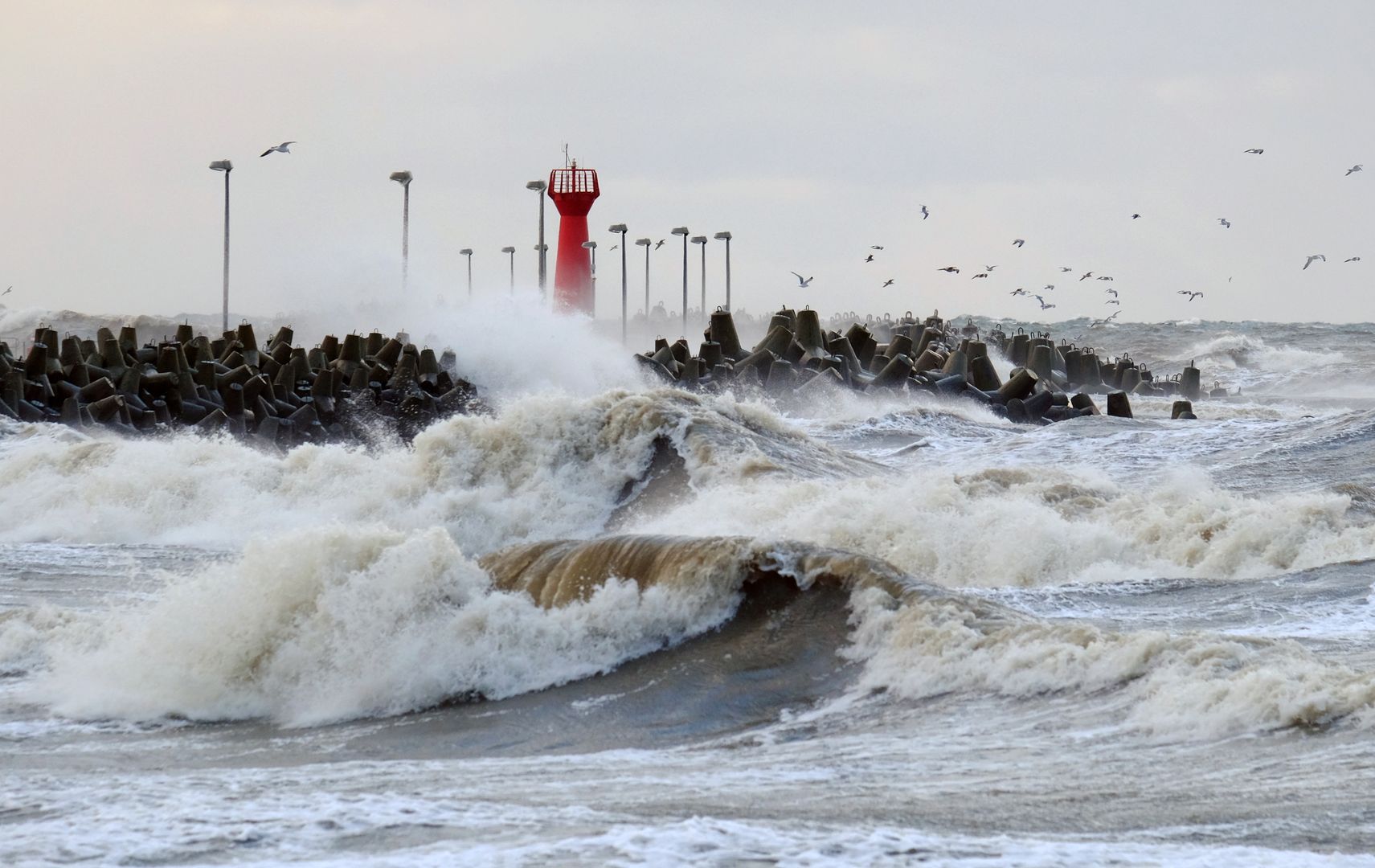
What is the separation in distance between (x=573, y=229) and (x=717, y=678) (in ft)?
138

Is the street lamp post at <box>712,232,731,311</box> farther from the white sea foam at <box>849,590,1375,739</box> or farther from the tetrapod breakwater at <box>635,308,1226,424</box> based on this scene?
the white sea foam at <box>849,590,1375,739</box>

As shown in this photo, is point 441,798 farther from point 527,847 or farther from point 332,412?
point 332,412

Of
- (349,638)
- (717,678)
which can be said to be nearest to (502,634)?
(349,638)

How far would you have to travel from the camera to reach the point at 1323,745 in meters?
6.71

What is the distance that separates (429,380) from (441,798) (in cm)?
2402

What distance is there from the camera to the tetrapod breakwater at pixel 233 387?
26.5 meters

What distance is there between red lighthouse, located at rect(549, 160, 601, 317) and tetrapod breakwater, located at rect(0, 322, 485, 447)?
1792 cm

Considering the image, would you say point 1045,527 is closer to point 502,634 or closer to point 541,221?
point 502,634

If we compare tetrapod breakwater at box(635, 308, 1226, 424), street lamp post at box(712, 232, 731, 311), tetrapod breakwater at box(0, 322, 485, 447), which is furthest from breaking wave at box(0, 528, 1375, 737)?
street lamp post at box(712, 232, 731, 311)

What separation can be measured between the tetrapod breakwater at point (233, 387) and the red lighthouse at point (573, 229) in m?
17.9

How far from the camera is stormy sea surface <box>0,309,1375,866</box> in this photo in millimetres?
5918

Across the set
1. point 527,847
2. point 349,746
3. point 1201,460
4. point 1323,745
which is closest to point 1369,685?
point 1323,745

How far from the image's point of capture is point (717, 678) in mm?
8953

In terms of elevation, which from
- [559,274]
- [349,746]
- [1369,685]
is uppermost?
[559,274]
